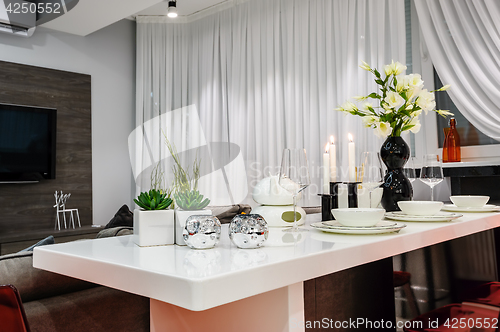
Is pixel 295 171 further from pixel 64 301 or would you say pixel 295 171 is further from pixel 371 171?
pixel 64 301

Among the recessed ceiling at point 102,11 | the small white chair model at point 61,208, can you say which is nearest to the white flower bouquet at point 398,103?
the recessed ceiling at point 102,11

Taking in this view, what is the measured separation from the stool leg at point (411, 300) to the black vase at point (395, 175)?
0.37 meters

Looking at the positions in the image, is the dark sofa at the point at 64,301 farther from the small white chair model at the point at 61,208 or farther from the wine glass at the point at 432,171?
the small white chair model at the point at 61,208

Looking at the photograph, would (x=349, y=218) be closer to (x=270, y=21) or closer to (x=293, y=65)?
(x=293, y=65)

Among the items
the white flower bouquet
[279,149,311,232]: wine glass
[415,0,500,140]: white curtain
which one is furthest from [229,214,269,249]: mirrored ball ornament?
[415,0,500,140]: white curtain

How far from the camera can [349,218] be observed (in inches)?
43.4

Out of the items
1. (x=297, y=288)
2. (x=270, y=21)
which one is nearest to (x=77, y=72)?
(x=270, y=21)

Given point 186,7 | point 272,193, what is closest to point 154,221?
point 272,193

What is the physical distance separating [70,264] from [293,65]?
3391 millimetres

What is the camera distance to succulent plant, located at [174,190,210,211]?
0.99m

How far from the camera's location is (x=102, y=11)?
3887 mm

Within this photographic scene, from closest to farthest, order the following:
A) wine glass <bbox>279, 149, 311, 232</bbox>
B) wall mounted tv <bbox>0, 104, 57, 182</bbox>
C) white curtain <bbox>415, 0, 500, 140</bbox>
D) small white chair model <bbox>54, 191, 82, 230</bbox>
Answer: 1. wine glass <bbox>279, 149, 311, 232</bbox>
2. white curtain <bbox>415, 0, 500, 140</bbox>
3. wall mounted tv <bbox>0, 104, 57, 182</bbox>
4. small white chair model <bbox>54, 191, 82, 230</bbox>

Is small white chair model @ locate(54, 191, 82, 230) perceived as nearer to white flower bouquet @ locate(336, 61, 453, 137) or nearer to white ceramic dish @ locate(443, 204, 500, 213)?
white flower bouquet @ locate(336, 61, 453, 137)

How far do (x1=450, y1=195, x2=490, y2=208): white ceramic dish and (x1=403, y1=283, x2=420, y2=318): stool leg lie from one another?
544mm
